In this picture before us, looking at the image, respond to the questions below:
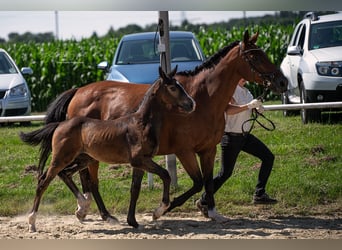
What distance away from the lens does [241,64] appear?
8.81 meters

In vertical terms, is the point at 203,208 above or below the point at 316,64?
below

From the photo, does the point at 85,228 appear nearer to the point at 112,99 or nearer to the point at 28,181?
the point at 112,99

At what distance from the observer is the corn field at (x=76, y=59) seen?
19844mm

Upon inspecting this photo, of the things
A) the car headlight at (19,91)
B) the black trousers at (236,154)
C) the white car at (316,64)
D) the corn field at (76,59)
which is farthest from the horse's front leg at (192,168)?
the corn field at (76,59)

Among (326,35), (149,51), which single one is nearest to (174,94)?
(149,51)

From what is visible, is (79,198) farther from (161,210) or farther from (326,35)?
(326,35)

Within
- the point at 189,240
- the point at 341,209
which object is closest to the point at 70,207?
the point at 189,240

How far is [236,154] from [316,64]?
4097 millimetres

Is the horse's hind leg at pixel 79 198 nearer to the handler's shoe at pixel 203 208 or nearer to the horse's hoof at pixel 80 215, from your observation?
the horse's hoof at pixel 80 215

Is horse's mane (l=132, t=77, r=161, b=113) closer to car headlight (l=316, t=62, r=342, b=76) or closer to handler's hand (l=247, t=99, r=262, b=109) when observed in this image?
handler's hand (l=247, t=99, r=262, b=109)

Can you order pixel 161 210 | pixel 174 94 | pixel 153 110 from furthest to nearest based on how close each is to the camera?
pixel 161 210
pixel 153 110
pixel 174 94

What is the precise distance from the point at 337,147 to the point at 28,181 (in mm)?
4535

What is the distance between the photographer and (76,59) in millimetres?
20719

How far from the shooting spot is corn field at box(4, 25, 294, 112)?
65.1 ft
